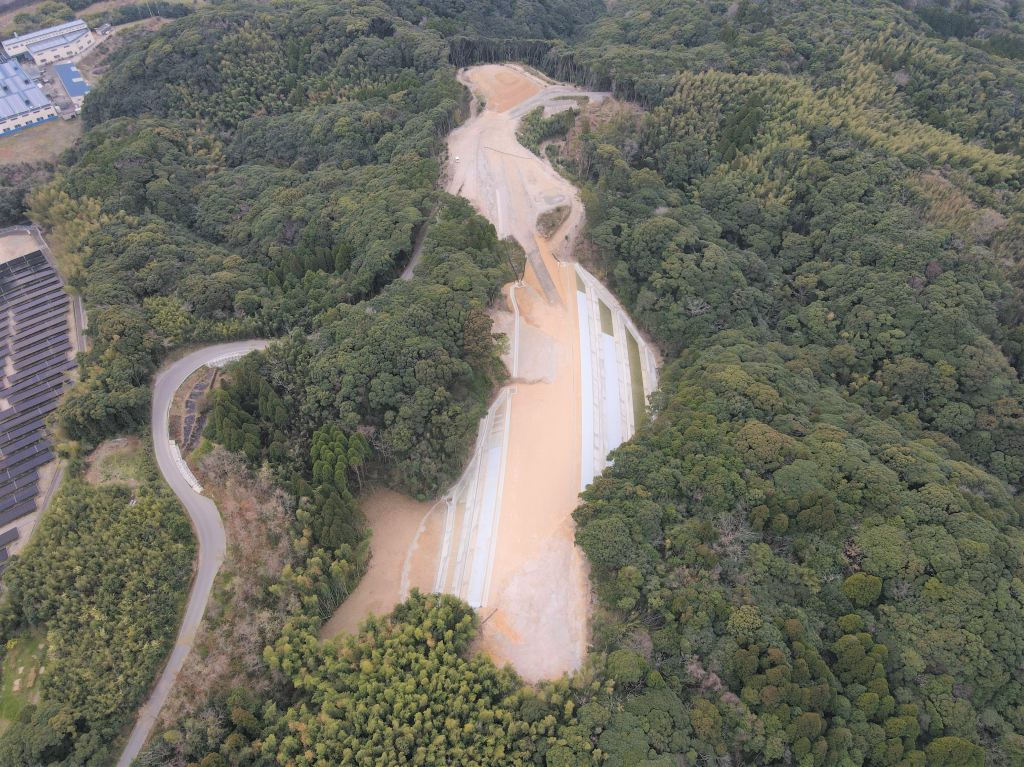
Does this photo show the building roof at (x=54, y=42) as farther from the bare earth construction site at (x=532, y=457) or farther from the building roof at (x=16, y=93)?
the bare earth construction site at (x=532, y=457)

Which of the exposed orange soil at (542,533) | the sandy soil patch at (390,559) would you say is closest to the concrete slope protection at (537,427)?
the exposed orange soil at (542,533)

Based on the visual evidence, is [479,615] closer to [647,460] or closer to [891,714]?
[647,460]

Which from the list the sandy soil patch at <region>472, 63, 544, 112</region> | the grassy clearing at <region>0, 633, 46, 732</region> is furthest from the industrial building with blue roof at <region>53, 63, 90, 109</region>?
the grassy clearing at <region>0, 633, 46, 732</region>

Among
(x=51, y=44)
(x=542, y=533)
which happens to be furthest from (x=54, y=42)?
(x=542, y=533)

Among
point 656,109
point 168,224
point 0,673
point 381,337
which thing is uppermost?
point 656,109

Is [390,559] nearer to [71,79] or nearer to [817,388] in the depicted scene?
[817,388]

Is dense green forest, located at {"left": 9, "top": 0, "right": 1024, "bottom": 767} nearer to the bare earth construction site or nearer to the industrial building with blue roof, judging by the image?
the bare earth construction site

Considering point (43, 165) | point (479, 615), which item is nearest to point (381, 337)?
point (479, 615)
